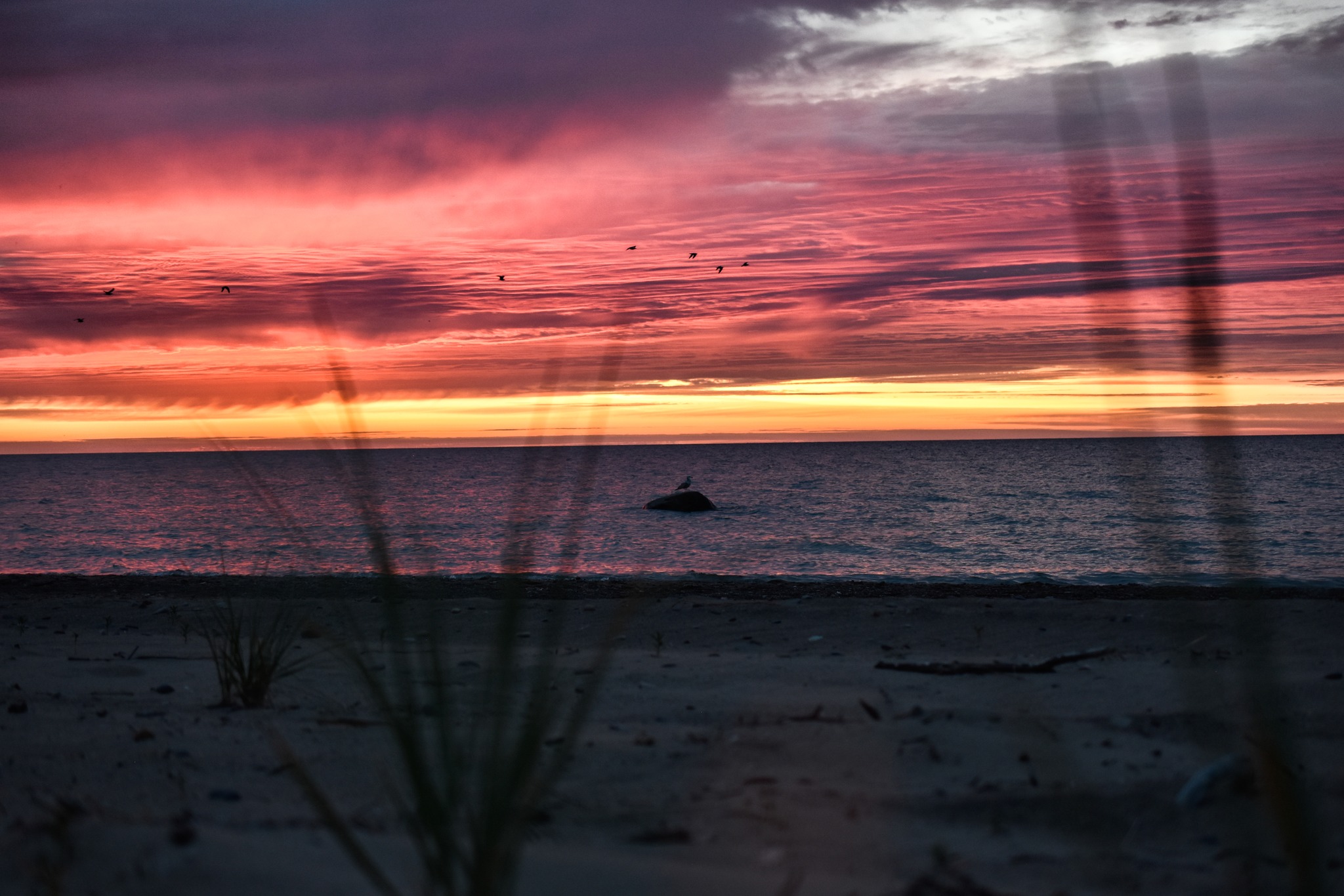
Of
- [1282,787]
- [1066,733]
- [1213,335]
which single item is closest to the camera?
[1213,335]

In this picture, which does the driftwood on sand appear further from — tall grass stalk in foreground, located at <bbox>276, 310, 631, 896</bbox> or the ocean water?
tall grass stalk in foreground, located at <bbox>276, 310, 631, 896</bbox>

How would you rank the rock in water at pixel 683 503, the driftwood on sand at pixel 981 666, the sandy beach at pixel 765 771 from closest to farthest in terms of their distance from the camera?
1. the sandy beach at pixel 765 771
2. the driftwood on sand at pixel 981 666
3. the rock in water at pixel 683 503

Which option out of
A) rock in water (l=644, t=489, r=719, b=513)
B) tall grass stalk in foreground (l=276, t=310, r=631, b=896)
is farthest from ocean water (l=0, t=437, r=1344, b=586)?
rock in water (l=644, t=489, r=719, b=513)

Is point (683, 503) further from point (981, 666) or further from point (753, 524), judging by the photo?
point (981, 666)

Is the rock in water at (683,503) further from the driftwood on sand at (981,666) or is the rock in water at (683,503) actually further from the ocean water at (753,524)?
the driftwood on sand at (981,666)

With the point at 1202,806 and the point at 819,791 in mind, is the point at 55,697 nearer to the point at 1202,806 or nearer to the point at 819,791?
the point at 819,791

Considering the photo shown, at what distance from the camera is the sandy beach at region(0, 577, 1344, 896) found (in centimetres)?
218

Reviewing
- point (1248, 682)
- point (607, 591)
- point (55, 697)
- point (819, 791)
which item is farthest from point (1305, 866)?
point (607, 591)

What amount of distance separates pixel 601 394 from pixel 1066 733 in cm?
291

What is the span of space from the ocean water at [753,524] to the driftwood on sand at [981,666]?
0.89m

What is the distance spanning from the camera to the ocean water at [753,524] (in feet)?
5.32

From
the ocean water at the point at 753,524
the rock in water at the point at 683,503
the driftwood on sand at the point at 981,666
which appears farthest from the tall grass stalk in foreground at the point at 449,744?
the rock in water at the point at 683,503

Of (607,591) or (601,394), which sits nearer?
(601,394)

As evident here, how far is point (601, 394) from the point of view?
170cm
